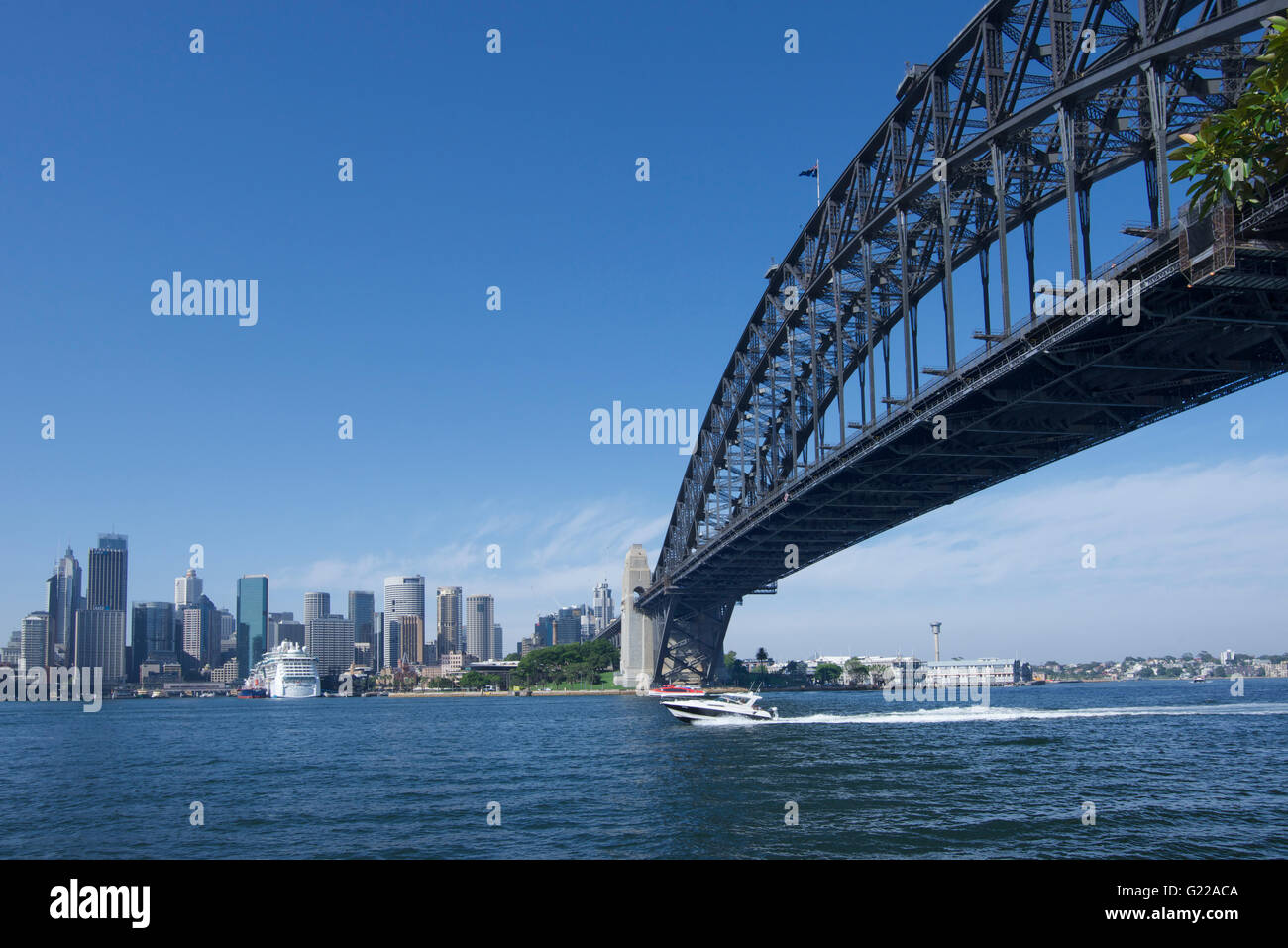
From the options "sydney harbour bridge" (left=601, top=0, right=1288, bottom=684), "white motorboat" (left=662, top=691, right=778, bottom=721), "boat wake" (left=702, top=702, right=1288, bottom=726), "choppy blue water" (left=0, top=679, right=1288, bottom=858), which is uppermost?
"sydney harbour bridge" (left=601, top=0, right=1288, bottom=684)

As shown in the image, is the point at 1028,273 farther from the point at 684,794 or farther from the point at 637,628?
the point at 637,628

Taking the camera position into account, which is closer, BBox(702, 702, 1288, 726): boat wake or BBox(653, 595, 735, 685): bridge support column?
BBox(702, 702, 1288, 726): boat wake

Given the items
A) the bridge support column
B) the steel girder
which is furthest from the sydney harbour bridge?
the bridge support column

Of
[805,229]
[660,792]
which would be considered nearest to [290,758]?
[660,792]

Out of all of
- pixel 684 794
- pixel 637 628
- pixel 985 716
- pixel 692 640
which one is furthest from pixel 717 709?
pixel 637 628

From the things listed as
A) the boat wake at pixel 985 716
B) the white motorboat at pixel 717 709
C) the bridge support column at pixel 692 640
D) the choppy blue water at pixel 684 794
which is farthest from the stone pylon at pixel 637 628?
the choppy blue water at pixel 684 794

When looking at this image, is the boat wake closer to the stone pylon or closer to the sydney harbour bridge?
the sydney harbour bridge
